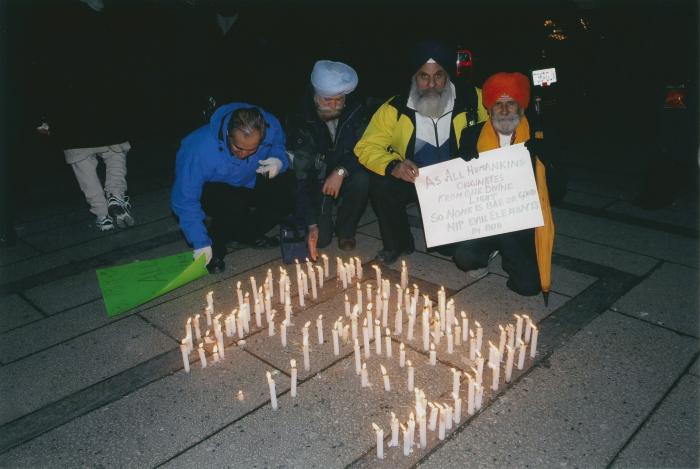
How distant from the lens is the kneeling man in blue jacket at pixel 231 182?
4516mm

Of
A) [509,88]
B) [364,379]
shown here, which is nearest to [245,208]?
[364,379]

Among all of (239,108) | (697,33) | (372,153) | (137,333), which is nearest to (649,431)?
(372,153)

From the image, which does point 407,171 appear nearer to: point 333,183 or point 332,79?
point 333,183

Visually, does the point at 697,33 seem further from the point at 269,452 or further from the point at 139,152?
the point at 139,152

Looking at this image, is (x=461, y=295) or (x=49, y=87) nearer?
(x=461, y=295)

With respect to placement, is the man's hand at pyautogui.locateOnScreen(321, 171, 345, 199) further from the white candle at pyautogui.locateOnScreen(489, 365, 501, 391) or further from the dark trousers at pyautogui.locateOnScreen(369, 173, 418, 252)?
the white candle at pyautogui.locateOnScreen(489, 365, 501, 391)

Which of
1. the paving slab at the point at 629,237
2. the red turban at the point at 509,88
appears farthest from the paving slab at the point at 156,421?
the paving slab at the point at 629,237

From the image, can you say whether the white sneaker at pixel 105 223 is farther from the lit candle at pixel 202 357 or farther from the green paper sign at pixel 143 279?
the lit candle at pixel 202 357

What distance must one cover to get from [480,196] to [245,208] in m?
2.27

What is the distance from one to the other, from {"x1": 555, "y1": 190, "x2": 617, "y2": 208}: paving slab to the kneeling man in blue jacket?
11.4 feet

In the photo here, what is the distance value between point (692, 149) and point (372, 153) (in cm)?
435

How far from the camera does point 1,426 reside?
3123mm

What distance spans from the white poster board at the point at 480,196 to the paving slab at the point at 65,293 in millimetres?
2907

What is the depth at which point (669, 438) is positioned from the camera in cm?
285
